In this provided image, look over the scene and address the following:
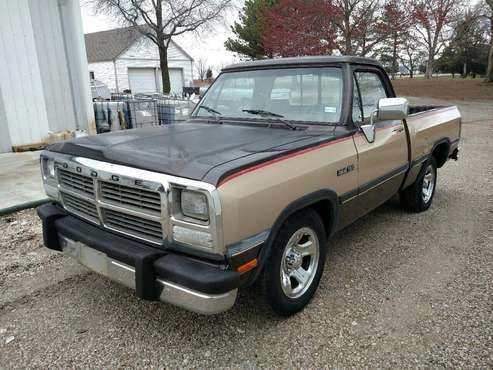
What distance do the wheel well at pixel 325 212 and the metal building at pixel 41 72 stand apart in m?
7.10

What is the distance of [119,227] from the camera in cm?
273

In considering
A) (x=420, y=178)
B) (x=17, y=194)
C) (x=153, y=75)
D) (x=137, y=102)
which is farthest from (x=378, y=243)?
(x=153, y=75)

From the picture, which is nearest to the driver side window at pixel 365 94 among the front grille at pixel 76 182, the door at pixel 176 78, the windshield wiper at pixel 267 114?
the windshield wiper at pixel 267 114

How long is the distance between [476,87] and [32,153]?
29019mm

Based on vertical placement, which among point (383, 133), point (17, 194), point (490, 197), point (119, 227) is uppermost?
point (383, 133)

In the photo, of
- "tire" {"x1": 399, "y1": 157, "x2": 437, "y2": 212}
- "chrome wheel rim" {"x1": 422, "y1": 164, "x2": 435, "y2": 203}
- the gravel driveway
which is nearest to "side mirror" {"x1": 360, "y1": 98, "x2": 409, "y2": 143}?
the gravel driveway

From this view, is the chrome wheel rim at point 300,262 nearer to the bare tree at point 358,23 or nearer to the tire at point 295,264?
the tire at point 295,264

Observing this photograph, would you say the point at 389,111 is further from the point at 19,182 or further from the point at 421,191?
the point at 19,182

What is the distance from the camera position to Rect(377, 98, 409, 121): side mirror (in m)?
3.41

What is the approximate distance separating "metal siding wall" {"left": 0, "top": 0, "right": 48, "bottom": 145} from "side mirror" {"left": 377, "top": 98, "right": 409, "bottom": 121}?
23.6 ft

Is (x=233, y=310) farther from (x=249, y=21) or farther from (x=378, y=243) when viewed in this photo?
(x=249, y=21)

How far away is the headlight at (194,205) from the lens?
2.29m

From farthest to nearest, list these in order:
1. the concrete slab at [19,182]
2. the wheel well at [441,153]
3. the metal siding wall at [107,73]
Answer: the metal siding wall at [107,73]
the wheel well at [441,153]
the concrete slab at [19,182]

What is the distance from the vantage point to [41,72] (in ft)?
27.4
